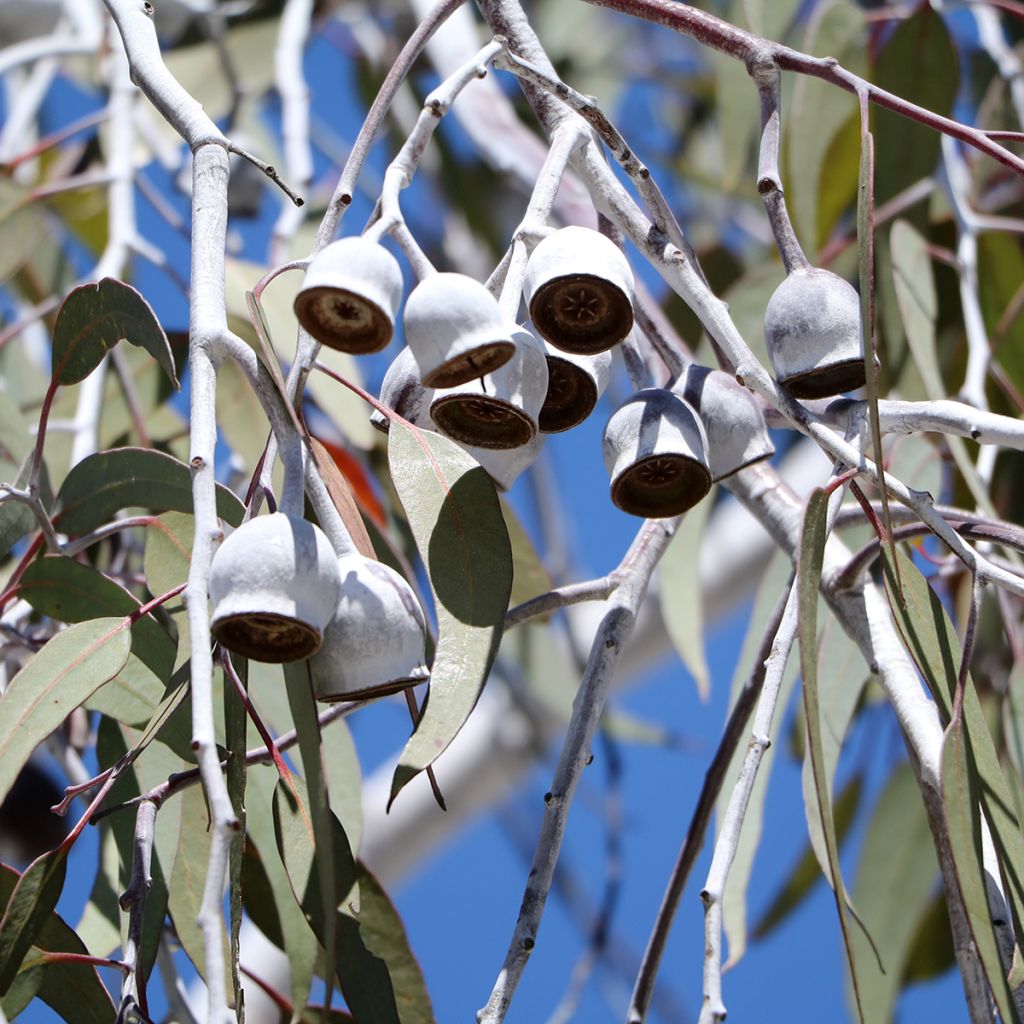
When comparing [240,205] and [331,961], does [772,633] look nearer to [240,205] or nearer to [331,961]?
[331,961]

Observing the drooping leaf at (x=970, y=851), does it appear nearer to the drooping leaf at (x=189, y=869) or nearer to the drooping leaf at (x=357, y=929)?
the drooping leaf at (x=357, y=929)

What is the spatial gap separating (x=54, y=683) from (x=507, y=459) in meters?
0.23

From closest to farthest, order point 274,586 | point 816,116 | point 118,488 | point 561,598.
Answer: point 274,586 < point 561,598 < point 118,488 < point 816,116

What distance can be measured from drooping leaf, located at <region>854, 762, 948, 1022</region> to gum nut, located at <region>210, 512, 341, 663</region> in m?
1.19

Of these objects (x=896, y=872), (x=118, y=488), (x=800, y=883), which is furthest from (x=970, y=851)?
(x=800, y=883)

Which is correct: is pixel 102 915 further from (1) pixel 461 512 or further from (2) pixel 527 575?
(1) pixel 461 512

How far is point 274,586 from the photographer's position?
509mm

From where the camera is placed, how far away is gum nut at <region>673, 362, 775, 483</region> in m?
0.63

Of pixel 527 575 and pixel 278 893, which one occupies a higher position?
pixel 527 575

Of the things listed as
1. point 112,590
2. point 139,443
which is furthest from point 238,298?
point 112,590

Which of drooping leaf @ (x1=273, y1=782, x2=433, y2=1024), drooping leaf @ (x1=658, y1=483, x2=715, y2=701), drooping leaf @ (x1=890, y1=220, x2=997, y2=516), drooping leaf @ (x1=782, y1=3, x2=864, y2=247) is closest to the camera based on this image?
drooping leaf @ (x1=273, y1=782, x2=433, y2=1024)

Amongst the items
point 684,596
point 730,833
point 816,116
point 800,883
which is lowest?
point 730,833

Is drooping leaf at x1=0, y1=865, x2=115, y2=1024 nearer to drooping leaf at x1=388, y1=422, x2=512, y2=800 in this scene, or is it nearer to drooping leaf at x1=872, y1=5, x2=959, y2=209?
drooping leaf at x1=388, y1=422, x2=512, y2=800

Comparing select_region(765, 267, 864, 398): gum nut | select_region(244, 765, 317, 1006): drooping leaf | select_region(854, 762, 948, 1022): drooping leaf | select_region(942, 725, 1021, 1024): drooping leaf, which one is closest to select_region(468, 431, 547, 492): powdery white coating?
select_region(765, 267, 864, 398): gum nut
